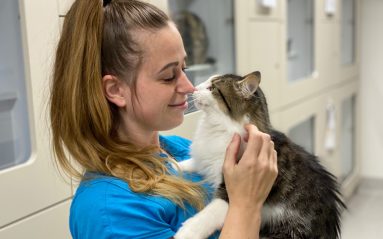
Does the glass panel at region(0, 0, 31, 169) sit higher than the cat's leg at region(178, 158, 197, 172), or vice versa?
the glass panel at region(0, 0, 31, 169)

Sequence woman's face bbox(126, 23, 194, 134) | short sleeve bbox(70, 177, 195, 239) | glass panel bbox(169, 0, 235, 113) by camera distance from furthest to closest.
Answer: glass panel bbox(169, 0, 235, 113) < woman's face bbox(126, 23, 194, 134) < short sleeve bbox(70, 177, 195, 239)

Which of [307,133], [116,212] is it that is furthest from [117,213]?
[307,133]

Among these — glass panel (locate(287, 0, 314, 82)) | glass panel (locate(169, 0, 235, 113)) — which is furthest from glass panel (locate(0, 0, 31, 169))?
glass panel (locate(287, 0, 314, 82))

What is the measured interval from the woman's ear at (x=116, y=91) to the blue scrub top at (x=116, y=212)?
0.17 metres

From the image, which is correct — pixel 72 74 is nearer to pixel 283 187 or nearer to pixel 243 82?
pixel 243 82

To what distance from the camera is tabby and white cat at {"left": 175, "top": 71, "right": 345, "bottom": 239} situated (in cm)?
111

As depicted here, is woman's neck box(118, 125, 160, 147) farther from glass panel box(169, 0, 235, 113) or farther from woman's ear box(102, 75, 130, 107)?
glass panel box(169, 0, 235, 113)

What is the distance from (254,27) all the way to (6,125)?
1.39m

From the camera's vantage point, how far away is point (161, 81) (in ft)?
3.17

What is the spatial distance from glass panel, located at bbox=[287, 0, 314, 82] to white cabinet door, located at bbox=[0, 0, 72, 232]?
6.78 ft

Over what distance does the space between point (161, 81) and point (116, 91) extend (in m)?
0.10

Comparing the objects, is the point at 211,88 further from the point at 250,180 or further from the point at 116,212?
the point at 116,212

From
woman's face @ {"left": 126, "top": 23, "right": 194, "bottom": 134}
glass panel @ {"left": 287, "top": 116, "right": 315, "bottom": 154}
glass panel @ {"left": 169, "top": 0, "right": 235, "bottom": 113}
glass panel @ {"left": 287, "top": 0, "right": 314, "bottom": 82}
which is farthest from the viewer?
glass panel @ {"left": 287, "top": 116, "right": 315, "bottom": 154}

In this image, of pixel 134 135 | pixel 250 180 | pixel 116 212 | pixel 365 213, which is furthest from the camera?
pixel 365 213
